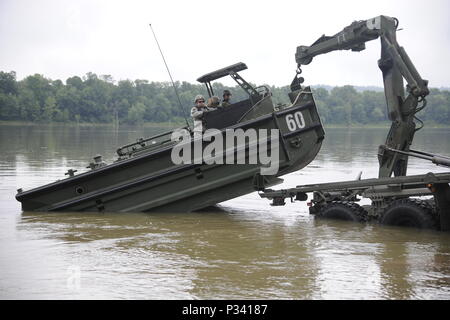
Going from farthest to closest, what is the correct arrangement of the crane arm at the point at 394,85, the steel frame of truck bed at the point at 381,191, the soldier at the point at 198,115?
1. the soldier at the point at 198,115
2. the crane arm at the point at 394,85
3. the steel frame of truck bed at the point at 381,191

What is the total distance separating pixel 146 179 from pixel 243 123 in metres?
1.80

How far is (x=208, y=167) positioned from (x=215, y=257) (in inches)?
129

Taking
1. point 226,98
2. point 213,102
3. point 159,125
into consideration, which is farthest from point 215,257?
point 159,125

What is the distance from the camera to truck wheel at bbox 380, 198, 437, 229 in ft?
26.9

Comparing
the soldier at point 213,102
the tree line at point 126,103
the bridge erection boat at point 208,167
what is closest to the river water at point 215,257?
the bridge erection boat at point 208,167

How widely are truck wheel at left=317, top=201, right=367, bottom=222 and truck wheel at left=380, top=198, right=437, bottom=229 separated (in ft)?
1.40

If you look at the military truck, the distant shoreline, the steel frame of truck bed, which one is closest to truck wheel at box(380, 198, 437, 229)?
the military truck

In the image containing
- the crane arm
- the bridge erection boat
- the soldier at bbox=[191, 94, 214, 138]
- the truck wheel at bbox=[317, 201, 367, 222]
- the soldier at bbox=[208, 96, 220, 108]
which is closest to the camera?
the crane arm

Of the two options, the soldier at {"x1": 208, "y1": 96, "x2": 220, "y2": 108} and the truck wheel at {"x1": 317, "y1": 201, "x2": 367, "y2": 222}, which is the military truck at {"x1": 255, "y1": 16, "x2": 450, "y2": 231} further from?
the soldier at {"x1": 208, "y1": 96, "x2": 220, "y2": 108}

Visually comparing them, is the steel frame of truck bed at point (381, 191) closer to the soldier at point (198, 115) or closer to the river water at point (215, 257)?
the river water at point (215, 257)

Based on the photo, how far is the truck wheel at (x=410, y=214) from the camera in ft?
26.9

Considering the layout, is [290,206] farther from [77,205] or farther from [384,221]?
[77,205]

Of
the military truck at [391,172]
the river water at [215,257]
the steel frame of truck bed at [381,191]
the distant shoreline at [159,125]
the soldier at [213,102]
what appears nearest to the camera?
the river water at [215,257]

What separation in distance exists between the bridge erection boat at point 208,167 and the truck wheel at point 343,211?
39.2 inches
